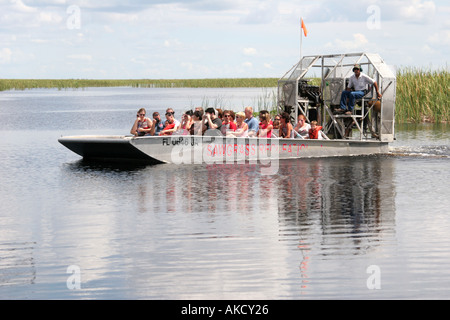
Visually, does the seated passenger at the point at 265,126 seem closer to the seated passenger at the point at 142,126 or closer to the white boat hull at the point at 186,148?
the white boat hull at the point at 186,148

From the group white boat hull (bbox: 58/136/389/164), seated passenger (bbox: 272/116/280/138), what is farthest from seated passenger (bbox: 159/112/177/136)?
seated passenger (bbox: 272/116/280/138)

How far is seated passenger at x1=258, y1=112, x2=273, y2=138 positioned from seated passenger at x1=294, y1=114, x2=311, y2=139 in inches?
45.7

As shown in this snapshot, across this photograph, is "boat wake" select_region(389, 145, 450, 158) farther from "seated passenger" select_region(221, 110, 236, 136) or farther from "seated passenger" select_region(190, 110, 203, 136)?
"seated passenger" select_region(190, 110, 203, 136)

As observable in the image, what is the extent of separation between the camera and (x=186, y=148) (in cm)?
2012

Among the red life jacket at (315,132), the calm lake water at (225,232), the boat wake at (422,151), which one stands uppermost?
the red life jacket at (315,132)

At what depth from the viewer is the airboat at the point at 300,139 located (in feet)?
65.7

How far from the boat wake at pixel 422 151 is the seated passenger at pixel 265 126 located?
15.7 ft

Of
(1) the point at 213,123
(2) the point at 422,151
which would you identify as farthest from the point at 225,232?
(2) the point at 422,151

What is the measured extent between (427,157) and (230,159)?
20.7ft

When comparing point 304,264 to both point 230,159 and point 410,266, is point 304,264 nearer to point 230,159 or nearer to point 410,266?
point 410,266

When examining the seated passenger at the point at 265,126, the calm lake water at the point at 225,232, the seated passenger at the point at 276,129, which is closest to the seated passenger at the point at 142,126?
the calm lake water at the point at 225,232

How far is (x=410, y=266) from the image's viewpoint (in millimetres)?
8836

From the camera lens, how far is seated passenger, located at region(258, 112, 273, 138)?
67.0ft

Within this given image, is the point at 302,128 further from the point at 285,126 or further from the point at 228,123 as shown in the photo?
Result: the point at 228,123
